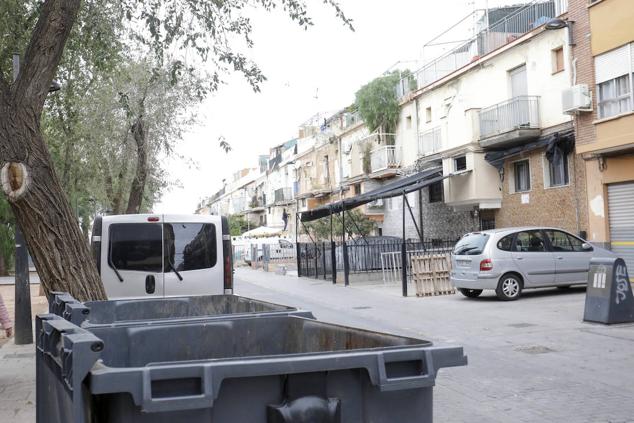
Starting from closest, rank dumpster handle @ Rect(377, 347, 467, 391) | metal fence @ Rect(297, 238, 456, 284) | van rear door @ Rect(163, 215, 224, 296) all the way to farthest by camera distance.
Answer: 1. dumpster handle @ Rect(377, 347, 467, 391)
2. van rear door @ Rect(163, 215, 224, 296)
3. metal fence @ Rect(297, 238, 456, 284)

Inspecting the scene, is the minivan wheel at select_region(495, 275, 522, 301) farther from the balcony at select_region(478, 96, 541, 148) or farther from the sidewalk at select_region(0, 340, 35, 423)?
the sidewalk at select_region(0, 340, 35, 423)

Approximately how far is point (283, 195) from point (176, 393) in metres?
61.1

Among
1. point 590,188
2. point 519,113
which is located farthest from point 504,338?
point 519,113

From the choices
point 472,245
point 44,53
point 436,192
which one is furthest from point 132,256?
point 436,192

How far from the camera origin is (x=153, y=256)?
969cm

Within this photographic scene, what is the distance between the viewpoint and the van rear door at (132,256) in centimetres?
962

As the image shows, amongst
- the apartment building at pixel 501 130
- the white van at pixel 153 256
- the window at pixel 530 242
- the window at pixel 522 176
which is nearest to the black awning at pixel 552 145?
the apartment building at pixel 501 130

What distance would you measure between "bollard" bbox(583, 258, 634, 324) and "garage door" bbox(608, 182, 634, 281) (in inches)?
297

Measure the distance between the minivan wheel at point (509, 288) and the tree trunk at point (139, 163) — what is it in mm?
12660

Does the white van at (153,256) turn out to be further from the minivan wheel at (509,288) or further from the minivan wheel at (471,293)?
the minivan wheel at (471,293)

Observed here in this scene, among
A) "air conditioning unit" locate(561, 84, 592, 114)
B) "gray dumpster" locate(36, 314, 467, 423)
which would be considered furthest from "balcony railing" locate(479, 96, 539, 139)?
"gray dumpster" locate(36, 314, 467, 423)

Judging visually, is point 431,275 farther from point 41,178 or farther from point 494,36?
point 41,178

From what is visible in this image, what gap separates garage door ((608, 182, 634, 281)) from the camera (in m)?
18.8

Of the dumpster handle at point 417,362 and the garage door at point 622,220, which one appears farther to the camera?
the garage door at point 622,220
